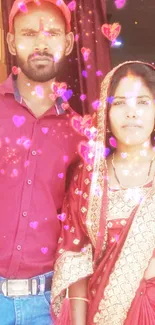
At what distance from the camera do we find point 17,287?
6.49 ft

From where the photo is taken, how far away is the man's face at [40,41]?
205 cm

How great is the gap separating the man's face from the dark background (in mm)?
1231

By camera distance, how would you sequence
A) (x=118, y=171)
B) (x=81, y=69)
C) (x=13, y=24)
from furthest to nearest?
(x=81, y=69), (x=13, y=24), (x=118, y=171)

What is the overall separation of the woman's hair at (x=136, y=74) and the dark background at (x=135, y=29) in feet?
4.59

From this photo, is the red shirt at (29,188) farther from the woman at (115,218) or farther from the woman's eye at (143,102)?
the woman's eye at (143,102)

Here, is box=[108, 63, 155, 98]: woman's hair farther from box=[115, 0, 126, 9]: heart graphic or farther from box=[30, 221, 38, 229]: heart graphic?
box=[115, 0, 126, 9]: heart graphic

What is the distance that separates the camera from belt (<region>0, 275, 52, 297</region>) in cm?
197

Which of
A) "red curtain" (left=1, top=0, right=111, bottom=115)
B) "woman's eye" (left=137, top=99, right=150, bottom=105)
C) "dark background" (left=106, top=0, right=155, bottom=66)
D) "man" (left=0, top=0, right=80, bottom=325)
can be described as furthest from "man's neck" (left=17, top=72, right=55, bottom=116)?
"dark background" (left=106, top=0, right=155, bottom=66)

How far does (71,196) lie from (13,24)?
569mm

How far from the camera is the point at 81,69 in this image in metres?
2.75

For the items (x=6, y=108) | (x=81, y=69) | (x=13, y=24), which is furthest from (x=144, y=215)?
(x=81, y=69)

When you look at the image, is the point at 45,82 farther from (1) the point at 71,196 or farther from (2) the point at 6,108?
(1) the point at 71,196

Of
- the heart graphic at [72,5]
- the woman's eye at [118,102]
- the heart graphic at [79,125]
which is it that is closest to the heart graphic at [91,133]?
the heart graphic at [79,125]

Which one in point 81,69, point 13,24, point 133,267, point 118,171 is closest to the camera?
point 133,267
